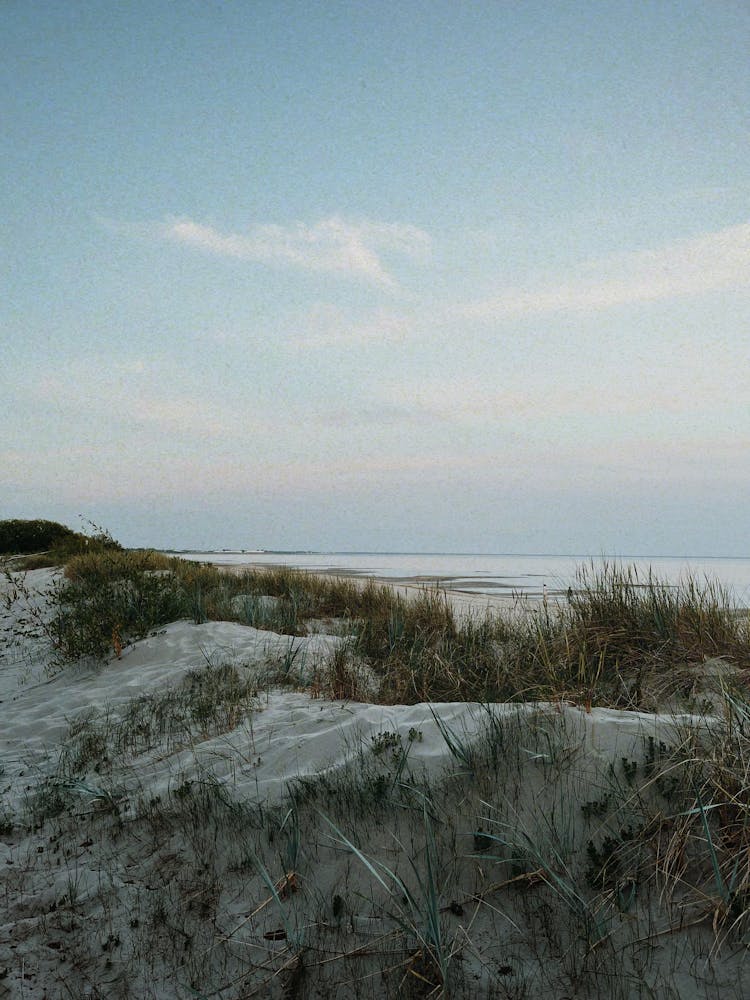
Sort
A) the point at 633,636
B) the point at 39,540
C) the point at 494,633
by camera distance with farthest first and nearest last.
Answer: the point at 39,540 < the point at 494,633 < the point at 633,636

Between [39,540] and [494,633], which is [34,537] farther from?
[494,633]

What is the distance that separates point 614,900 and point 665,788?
28.3 inches

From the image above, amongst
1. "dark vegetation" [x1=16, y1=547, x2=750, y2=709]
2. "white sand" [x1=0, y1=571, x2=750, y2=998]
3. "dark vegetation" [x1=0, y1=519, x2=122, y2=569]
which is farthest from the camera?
"dark vegetation" [x1=0, y1=519, x2=122, y2=569]

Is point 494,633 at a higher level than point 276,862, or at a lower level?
higher

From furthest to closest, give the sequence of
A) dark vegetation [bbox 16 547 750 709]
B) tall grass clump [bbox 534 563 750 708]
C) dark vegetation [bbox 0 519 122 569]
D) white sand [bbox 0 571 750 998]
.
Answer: dark vegetation [bbox 0 519 122 569] → dark vegetation [bbox 16 547 750 709] → tall grass clump [bbox 534 563 750 708] → white sand [bbox 0 571 750 998]

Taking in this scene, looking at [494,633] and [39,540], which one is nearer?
[494,633]

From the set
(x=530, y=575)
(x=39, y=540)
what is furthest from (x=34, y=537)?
(x=530, y=575)

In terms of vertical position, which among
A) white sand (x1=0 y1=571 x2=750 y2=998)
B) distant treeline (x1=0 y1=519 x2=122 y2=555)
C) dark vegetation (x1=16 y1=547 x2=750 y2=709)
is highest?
distant treeline (x1=0 y1=519 x2=122 y2=555)

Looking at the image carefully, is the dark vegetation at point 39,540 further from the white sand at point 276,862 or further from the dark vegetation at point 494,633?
the white sand at point 276,862

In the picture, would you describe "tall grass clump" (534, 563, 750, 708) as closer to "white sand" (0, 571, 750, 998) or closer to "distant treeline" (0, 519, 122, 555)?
"white sand" (0, 571, 750, 998)

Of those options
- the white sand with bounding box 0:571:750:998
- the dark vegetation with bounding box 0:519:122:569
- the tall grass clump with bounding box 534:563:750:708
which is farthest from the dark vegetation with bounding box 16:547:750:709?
the dark vegetation with bounding box 0:519:122:569

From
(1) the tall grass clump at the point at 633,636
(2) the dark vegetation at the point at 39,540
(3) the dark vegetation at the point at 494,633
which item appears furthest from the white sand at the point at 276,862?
(2) the dark vegetation at the point at 39,540

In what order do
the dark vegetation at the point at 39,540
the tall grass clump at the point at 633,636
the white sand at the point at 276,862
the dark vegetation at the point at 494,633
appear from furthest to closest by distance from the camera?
the dark vegetation at the point at 39,540, the dark vegetation at the point at 494,633, the tall grass clump at the point at 633,636, the white sand at the point at 276,862

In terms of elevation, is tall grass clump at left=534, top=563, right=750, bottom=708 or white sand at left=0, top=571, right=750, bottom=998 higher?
tall grass clump at left=534, top=563, right=750, bottom=708
